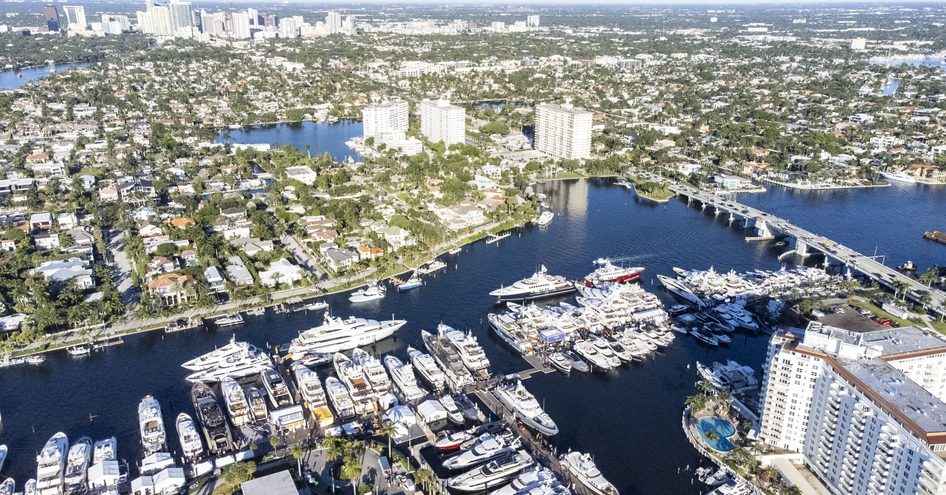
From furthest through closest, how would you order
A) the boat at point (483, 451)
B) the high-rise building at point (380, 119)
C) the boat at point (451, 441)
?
the high-rise building at point (380, 119)
the boat at point (451, 441)
the boat at point (483, 451)

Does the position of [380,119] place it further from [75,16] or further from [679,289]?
[75,16]

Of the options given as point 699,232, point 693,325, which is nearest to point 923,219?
point 699,232

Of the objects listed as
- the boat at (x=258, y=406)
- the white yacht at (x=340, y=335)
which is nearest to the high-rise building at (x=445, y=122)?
the white yacht at (x=340, y=335)

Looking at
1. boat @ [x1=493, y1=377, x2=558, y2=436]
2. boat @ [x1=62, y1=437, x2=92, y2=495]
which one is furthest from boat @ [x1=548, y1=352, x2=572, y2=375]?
boat @ [x1=62, y1=437, x2=92, y2=495]

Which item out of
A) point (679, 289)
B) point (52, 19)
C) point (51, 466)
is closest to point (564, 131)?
point (679, 289)

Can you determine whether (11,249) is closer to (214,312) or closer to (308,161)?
(214,312)

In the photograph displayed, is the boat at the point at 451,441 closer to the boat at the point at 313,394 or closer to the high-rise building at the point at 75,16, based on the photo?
the boat at the point at 313,394

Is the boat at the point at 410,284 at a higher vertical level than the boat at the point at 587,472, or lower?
higher
